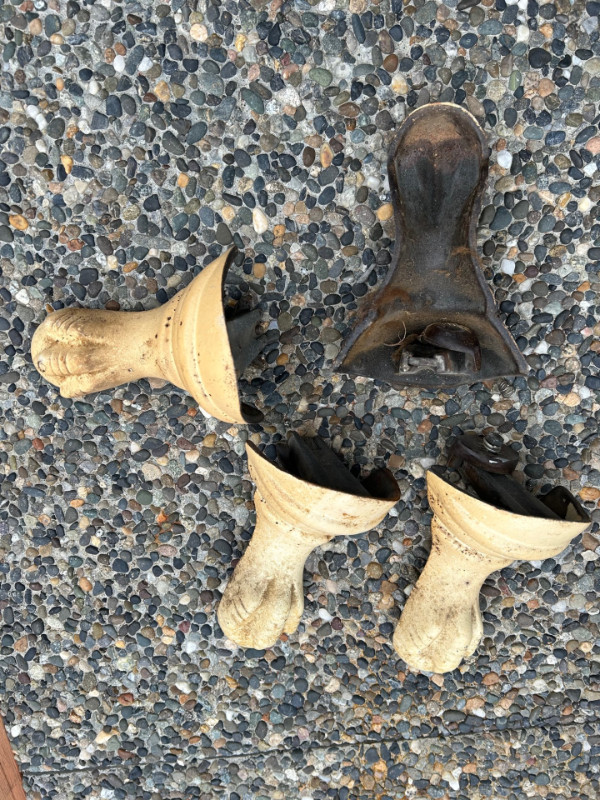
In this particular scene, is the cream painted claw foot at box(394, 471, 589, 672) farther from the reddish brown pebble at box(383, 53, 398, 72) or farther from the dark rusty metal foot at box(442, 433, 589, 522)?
the reddish brown pebble at box(383, 53, 398, 72)

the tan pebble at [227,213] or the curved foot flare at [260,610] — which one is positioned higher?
the tan pebble at [227,213]

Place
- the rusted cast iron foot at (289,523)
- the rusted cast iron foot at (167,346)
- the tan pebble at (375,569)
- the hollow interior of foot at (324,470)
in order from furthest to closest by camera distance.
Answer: the tan pebble at (375,569), the hollow interior of foot at (324,470), the rusted cast iron foot at (289,523), the rusted cast iron foot at (167,346)

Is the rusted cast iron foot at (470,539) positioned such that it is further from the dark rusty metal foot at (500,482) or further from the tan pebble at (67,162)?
the tan pebble at (67,162)

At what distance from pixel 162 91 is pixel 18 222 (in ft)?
1.25

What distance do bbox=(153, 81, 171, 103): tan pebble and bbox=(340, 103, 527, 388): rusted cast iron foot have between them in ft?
1.44

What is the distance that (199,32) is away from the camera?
42.1 inches

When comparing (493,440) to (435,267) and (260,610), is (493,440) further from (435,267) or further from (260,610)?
(260,610)

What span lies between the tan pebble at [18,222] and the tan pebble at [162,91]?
36 cm

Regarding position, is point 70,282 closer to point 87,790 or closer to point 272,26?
point 272,26

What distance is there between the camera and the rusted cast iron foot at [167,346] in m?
0.91

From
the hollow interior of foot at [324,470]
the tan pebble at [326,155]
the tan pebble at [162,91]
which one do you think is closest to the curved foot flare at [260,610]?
the hollow interior of foot at [324,470]

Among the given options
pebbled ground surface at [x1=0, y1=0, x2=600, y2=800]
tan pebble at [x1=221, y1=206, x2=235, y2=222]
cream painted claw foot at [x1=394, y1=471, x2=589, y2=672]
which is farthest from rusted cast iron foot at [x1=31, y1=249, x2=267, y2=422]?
cream painted claw foot at [x1=394, y1=471, x2=589, y2=672]

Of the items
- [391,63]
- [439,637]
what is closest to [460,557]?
[439,637]

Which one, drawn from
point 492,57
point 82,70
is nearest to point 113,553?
point 82,70
